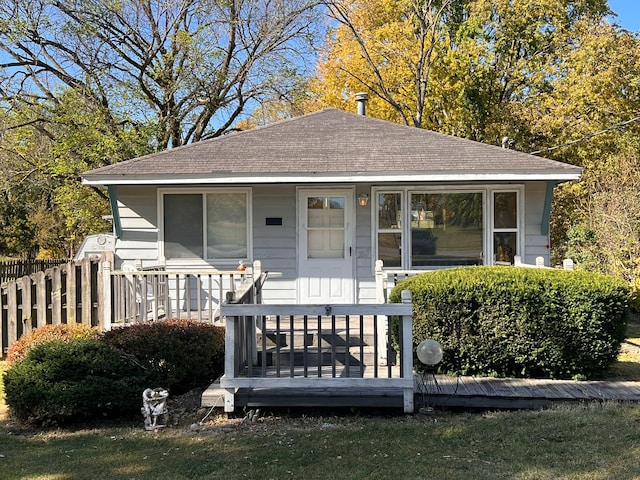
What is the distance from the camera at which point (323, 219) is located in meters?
9.05

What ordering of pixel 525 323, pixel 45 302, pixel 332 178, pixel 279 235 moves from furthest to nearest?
pixel 279 235
pixel 332 178
pixel 45 302
pixel 525 323

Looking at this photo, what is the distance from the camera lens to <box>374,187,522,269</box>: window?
8914 mm

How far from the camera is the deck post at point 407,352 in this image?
16.0ft

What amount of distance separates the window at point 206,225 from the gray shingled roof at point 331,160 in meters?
0.65

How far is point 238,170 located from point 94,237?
976cm

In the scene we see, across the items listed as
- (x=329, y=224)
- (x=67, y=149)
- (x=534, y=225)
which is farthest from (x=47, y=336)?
(x=67, y=149)

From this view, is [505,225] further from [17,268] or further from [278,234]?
[17,268]

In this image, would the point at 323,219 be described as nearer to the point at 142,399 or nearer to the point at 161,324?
the point at 161,324

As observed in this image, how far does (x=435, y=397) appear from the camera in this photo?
5148mm

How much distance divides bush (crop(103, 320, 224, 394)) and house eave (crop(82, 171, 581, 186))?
2694 mm

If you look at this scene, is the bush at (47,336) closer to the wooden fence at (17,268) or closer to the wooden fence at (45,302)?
the wooden fence at (45,302)

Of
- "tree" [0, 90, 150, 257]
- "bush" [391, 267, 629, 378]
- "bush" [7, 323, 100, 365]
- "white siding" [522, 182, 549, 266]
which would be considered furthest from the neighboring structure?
"tree" [0, 90, 150, 257]

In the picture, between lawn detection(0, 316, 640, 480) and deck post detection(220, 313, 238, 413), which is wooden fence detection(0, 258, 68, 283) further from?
deck post detection(220, 313, 238, 413)

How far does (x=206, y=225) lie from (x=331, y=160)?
240cm
